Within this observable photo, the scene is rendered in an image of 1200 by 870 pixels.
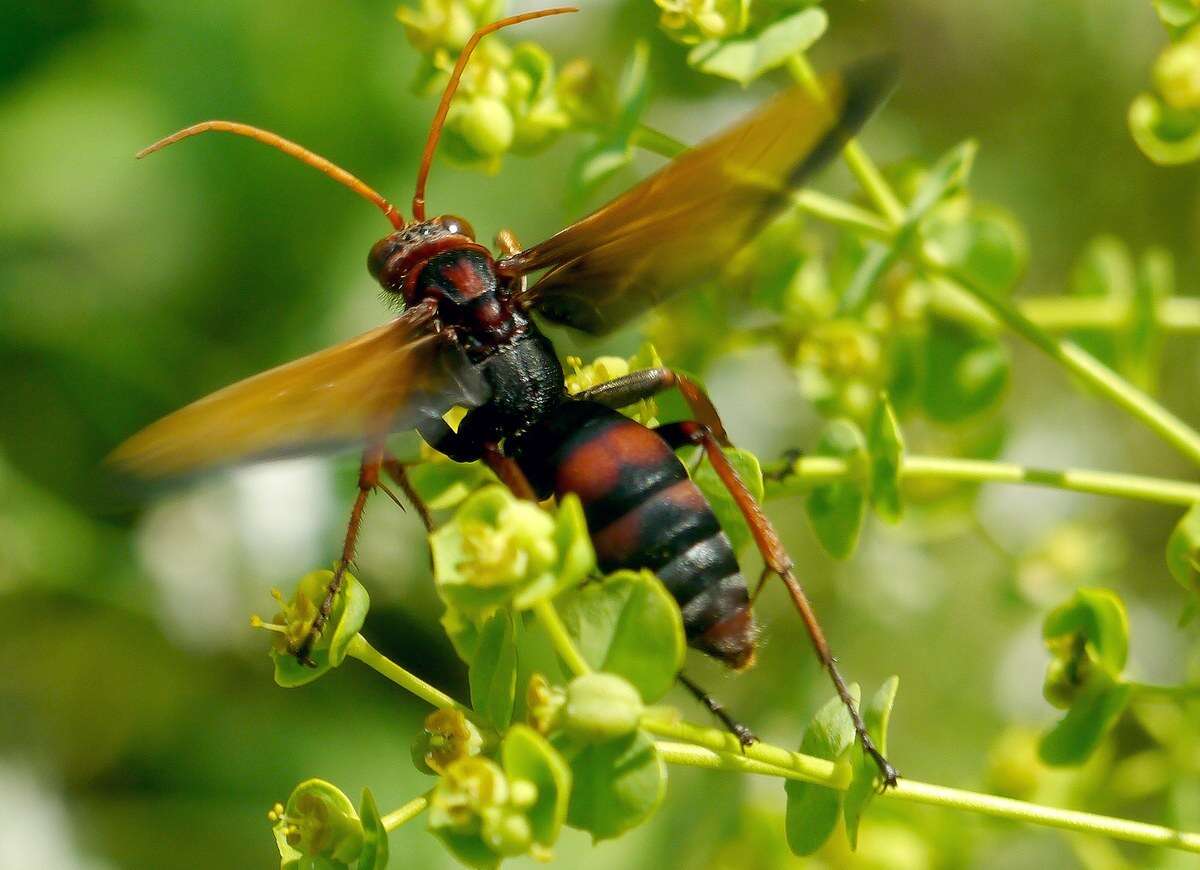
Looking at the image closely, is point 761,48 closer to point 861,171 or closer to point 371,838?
point 861,171

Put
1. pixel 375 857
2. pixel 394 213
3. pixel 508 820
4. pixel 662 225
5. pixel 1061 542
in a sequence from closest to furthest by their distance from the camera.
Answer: pixel 508 820
pixel 375 857
pixel 662 225
pixel 394 213
pixel 1061 542

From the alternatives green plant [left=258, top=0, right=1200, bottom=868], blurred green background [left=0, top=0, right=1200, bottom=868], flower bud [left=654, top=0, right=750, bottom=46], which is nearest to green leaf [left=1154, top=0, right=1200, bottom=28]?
green plant [left=258, top=0, right=1200, bottom=868]

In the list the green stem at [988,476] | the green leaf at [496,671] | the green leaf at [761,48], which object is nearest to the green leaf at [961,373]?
the green stem at [988,476]

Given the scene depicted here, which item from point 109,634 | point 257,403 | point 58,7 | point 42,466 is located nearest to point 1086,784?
point 257,403

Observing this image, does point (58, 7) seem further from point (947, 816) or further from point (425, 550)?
point (947, 816)

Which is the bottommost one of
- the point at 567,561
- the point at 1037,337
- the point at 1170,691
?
the point at 1170,691

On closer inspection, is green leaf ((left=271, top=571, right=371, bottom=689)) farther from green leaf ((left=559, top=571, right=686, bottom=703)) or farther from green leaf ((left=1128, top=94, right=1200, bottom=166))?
green leaf ((left=1128, top=94, right=1200, bottom=166))

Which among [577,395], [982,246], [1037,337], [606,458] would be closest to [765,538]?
[606,458]
